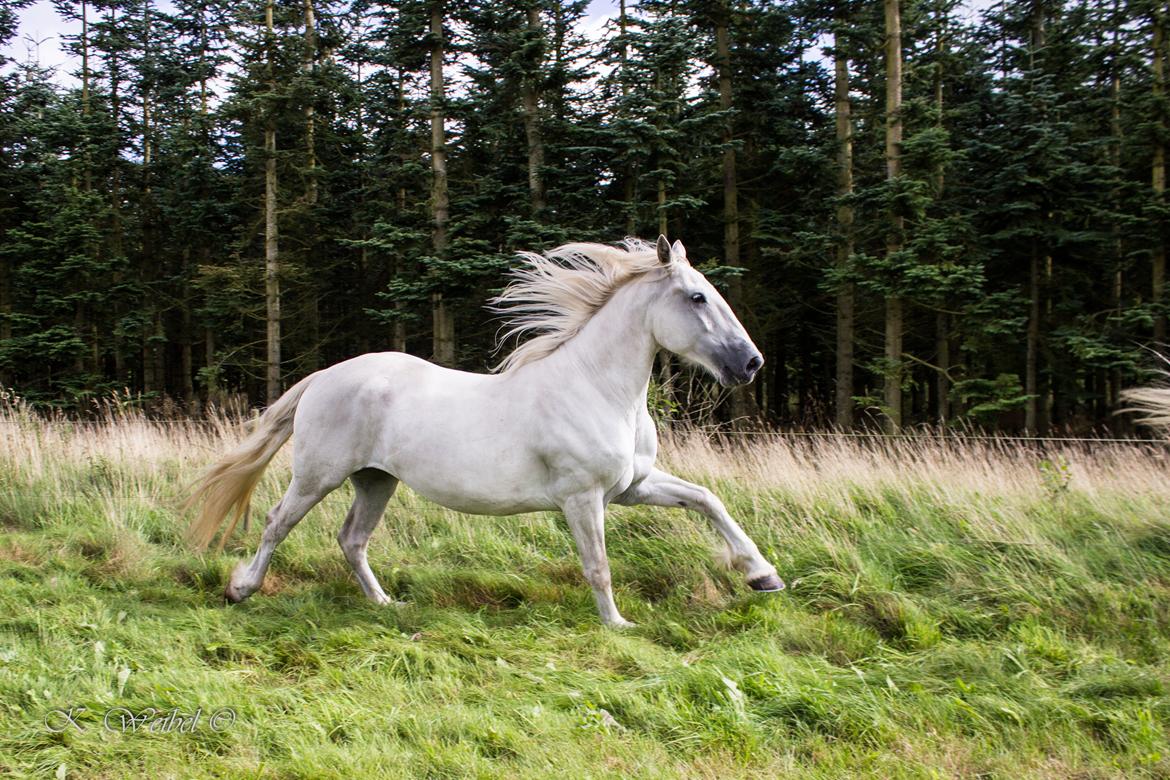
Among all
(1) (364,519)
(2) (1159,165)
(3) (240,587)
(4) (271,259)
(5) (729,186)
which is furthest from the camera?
(4) (271,259)

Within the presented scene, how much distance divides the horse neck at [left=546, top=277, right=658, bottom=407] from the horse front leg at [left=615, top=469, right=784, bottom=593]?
52 centimetres

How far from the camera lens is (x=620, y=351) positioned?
4254mm

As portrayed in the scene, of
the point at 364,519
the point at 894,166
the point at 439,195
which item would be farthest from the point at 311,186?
the point at 364,519

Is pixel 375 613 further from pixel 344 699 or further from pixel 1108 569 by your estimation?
pixel 1108 569

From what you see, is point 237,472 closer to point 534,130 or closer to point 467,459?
point 467,459

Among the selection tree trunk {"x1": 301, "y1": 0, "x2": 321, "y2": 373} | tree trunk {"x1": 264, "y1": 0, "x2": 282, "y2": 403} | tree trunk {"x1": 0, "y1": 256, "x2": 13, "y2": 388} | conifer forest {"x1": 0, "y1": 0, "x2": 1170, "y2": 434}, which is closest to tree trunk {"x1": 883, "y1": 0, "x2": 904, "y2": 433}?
conifer forest {"x1": 0, "y1": 0, "x2": 1170, "y2": 434}

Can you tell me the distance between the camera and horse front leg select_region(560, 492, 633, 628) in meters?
4.10

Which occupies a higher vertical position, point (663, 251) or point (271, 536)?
point (663, 251)

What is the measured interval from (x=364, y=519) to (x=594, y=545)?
1598mm

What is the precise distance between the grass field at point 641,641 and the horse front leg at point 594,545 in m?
0.17

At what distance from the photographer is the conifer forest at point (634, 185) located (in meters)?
14.5

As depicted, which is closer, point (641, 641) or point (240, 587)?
point (641, 641)

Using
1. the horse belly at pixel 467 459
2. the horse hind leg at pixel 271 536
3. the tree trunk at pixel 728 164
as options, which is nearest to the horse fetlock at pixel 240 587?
the horse hind leg at pixel 271 536

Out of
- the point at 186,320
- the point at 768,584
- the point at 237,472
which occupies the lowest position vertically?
the point at 768,584
